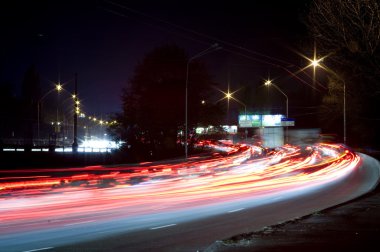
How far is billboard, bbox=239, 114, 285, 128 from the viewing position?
7869 cm

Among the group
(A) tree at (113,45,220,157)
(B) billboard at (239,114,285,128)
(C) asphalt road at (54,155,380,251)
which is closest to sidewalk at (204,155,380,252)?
(C) asphalt road at (54,155,380,251)

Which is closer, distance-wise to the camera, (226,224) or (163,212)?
(226,224)

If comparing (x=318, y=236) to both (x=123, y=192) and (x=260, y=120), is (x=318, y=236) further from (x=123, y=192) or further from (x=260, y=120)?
(x=260, y=120)

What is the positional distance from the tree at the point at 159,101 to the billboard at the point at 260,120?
70.7 ft

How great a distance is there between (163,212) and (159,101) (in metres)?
43.0

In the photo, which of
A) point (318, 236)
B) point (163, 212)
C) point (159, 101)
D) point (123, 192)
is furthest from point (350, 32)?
point (159, 101)

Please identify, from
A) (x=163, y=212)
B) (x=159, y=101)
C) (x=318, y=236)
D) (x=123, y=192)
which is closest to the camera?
(x=318, y=236)

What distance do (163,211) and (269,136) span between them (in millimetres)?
66688

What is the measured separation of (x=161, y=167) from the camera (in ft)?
117

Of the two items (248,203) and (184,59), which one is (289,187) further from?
(184,59)

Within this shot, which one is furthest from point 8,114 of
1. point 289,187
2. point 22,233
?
point 22,233

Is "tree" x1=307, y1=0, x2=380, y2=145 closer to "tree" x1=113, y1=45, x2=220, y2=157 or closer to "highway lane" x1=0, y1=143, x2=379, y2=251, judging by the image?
"highway lane" x1=0, y1=143, x2=379, y2=251

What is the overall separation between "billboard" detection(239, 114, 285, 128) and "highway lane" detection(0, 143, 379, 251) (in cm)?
5105

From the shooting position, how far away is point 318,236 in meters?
10.7
